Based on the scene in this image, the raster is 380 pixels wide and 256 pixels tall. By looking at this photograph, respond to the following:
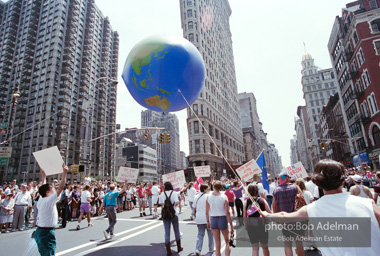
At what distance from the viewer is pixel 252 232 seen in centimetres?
486

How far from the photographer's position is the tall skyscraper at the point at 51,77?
Result: 2586 inches

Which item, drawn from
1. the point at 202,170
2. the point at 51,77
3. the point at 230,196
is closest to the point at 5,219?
the point at 202,170

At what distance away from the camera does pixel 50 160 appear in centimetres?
544

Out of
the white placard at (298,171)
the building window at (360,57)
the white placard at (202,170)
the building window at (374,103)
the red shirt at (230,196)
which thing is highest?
the building window at (360,57)

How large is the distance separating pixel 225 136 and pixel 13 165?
6349cm

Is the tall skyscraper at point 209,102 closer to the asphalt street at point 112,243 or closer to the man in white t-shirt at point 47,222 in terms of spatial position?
the asphalt street at point 112,243

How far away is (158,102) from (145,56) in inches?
52.3

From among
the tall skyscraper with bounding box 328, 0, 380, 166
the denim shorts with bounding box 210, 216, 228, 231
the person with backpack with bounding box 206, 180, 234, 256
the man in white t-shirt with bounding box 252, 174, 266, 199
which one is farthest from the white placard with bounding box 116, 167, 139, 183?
the tall skyscraper with bounding box 328, 0, 380, 166

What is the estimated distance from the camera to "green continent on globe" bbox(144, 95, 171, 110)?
627 cm

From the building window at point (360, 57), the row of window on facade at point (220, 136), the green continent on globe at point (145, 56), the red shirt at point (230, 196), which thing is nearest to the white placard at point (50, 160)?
the green continent on globe at point (145, 56)

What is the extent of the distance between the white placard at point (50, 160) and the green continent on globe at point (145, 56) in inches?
116

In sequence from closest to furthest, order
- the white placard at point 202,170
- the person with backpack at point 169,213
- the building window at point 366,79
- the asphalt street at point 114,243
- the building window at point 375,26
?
the person with backpack at point 169,213, the asphalt street at point 114,243, the white placard at point 202,170, the building window at point 375,26, the building window at point 366,79

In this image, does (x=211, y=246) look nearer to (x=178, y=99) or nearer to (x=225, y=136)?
(x=178, y=99)

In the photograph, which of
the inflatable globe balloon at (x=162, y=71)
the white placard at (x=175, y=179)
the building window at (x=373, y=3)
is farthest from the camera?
the building window at (x=373, y=3)
